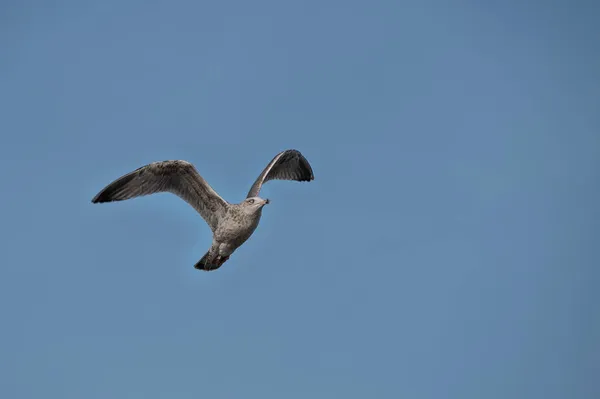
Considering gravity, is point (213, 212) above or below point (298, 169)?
below

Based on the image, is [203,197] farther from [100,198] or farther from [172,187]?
[100,198]

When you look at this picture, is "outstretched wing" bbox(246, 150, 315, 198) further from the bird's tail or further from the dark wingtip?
the dark wingtip

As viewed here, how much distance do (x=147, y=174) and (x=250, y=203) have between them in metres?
3.02

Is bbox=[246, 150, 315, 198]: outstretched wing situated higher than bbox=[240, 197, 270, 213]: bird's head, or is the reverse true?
bbox=[246, 150, 315, 198]: outstretched wing

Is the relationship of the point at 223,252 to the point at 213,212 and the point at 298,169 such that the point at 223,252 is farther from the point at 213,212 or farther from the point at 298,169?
the point at 298,169

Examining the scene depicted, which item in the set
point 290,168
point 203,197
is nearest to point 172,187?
point 203,197

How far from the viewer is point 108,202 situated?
21.4 meters

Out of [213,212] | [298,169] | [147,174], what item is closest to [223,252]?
[213,212]

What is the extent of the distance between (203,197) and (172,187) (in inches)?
37.8

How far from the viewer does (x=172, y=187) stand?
2192 centimetres

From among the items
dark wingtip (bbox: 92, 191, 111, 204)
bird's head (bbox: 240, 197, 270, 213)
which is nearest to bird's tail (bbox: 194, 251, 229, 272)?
bird's head (bbox: 240, 197, 270, 213)

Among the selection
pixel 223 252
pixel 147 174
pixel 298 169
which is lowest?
pixel 223 252

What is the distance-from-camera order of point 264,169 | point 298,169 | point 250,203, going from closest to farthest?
point 250,203 → point 264,169 → point 298,169

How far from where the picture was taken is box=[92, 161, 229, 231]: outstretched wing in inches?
836
